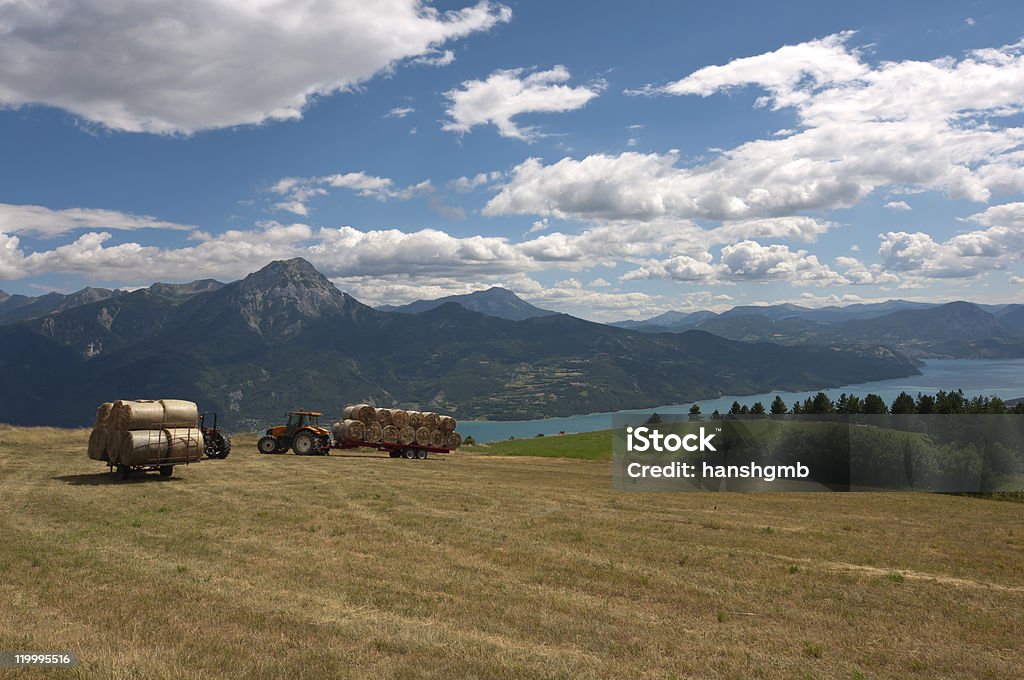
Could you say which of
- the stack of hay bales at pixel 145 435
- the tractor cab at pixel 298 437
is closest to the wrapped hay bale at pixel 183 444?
the stack of hay bales at pixel 145 435

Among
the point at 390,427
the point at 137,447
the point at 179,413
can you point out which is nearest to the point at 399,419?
the point at 390,427

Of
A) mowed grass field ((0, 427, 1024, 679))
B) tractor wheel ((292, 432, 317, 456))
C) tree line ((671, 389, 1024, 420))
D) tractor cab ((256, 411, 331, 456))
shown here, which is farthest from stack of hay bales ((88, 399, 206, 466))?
tree line ((671, 389, 1024, 420))

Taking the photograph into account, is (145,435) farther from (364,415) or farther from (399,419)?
(399,419)

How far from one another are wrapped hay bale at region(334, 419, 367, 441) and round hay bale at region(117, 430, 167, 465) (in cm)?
2096

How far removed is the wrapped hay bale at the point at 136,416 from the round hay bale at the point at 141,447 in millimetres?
322

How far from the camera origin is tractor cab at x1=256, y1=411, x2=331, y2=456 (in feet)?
146

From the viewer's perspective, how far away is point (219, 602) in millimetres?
11172

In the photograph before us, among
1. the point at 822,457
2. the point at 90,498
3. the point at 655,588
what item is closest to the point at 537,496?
the point at 655,588

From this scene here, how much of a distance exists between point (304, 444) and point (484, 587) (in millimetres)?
35018

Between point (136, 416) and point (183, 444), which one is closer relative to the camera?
point (136, 416)

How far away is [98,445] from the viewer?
27500 mm

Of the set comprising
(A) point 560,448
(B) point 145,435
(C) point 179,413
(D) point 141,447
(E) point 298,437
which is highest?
(C) point 179,413

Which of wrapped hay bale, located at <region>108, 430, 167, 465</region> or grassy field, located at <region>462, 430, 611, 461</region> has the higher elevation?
wrapped hay bale, located at <region>108, 430, 167, 465</region>

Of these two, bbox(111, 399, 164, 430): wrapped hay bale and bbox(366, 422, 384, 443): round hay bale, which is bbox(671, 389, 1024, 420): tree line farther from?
bbox(111, 399, 164, 430): wrapped hay bale
